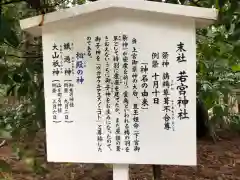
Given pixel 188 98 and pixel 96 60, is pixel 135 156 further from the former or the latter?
pixel 96 60

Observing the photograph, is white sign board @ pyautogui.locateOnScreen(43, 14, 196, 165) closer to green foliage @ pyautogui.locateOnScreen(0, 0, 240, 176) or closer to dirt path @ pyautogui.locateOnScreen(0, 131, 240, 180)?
green foliage @ pyautogui.locateOnScreen(0, 0, 240, 176)

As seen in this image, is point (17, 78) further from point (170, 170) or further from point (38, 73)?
point (170, 170)

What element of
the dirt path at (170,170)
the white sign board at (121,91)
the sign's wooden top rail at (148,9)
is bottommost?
the dirt path at (170,170)

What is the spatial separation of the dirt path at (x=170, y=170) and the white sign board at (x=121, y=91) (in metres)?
1.32

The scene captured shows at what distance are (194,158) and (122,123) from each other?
12.5 inches

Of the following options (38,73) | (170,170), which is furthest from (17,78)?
(170,170)

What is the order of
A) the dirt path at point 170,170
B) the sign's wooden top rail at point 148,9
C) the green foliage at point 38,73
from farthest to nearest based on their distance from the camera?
the dirt path at point 170,170
the green foliage at point 38,73
the sign's wooden top rail at point 148,9

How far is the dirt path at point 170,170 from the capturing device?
11.1 ft

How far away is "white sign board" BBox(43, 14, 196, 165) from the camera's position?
1585 mm

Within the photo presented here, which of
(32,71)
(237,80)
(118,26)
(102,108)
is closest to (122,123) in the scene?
(102,108)

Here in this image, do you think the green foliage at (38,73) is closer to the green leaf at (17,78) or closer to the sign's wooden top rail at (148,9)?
the green leaf at (17,78)

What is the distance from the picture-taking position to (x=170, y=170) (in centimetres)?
389

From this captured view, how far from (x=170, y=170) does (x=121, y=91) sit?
244 cm

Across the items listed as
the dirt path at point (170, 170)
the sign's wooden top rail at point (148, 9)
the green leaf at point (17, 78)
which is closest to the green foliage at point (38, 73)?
the green leaf at point (17, 78)
